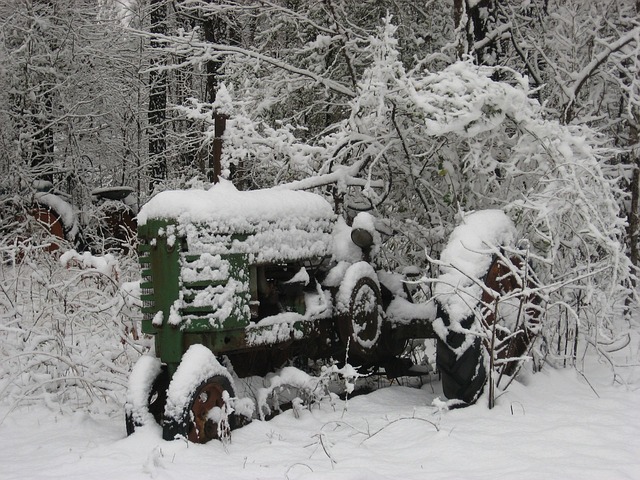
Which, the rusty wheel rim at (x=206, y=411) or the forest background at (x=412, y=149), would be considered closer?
the rusty wheel rim at (x=206, y=411)

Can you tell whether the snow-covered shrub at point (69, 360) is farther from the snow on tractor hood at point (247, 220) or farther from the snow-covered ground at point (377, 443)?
the snow on tractor hood at point (247, 220)

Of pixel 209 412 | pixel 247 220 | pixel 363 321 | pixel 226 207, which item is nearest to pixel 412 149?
pixel 363 321

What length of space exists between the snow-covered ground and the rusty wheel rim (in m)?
0.09

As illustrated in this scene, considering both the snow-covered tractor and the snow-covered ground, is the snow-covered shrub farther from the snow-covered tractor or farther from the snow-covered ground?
the snow-covered tractor

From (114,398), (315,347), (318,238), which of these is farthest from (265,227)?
(114,398)

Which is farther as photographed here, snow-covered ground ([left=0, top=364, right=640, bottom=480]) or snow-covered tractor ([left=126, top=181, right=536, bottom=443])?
snow-covered tractor ([left=126, top=181, right=536, bottom=443])

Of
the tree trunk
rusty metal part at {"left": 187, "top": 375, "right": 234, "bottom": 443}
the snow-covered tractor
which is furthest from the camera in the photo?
the tree trunk

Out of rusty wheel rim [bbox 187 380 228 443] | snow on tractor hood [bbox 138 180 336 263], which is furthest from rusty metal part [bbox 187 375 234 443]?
snow on tractor hood [bbox 138 180 336 263]

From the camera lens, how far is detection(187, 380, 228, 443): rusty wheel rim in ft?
13.0

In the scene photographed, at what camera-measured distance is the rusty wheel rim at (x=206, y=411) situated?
3.98 metres

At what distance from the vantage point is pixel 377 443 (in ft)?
12.9

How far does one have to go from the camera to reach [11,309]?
612 centimetres

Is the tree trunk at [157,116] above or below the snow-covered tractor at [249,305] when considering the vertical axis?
above

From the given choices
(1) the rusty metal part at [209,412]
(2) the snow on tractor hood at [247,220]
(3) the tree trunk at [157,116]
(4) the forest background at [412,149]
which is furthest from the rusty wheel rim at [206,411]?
(3) the tree trunk at [157,116]
